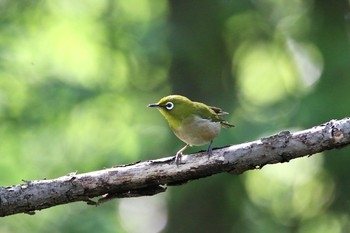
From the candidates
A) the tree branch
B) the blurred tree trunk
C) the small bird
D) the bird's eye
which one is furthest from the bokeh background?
the tree branch

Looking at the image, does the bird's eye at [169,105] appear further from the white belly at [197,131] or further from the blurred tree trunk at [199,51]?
the blurred tree trunk at [199,51]

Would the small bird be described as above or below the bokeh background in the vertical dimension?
below

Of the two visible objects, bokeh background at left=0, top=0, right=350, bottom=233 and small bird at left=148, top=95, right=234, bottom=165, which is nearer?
small bird at left=148, top=95, right=234, bottom=165

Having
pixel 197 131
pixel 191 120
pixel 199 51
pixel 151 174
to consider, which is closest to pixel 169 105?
pixel 191 120

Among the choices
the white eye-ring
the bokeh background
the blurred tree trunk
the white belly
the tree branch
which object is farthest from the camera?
the blurred tree trunk

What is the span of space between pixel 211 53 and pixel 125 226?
397cm

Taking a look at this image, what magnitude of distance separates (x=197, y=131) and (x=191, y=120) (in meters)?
0.14

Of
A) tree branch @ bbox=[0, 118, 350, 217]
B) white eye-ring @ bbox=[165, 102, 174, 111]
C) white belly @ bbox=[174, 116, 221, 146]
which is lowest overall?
tree branch @ bbox=[0, 118, 350, 217]

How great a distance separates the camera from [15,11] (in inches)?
485

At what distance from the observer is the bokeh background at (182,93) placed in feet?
33.8

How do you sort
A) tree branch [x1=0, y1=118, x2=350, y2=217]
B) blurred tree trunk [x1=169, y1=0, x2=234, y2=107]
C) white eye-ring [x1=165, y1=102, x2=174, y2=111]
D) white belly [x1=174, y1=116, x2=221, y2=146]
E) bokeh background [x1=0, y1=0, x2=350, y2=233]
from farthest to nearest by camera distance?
blurred tree trunk [x1=169, y1=0, x2=234, y2=107]
bokeh background [x1=0, y1=0, x2=350, y2=233]
white eye-ring [x1=165, y1=102, x2=174, y2=111]
white belly [x1=174, y1=116, x2=221, y2=146]
tree branch [x1=0, y1=118, x2=350, y2=217]

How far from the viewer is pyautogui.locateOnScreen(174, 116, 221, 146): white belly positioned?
21.8 ft

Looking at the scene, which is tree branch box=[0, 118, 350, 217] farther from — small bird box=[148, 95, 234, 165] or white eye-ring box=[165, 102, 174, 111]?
white eye-ring box=[165, 102, 174, 111]

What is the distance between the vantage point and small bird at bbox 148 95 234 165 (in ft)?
21.8
